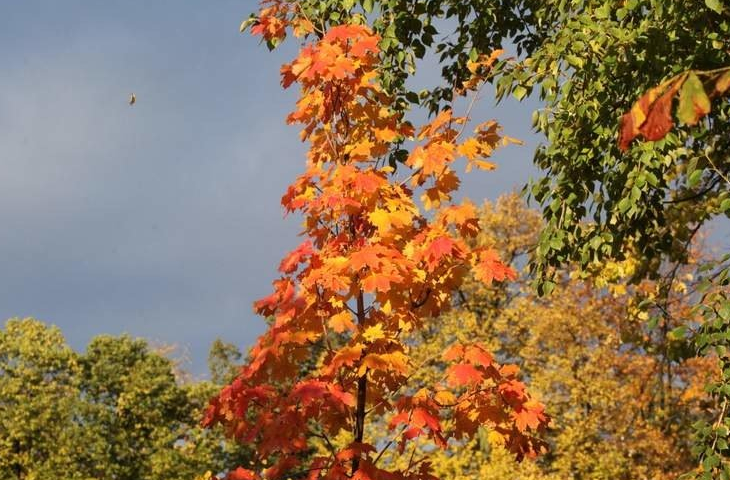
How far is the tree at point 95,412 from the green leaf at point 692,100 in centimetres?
2462

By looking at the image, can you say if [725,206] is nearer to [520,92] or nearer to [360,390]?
[520,92]

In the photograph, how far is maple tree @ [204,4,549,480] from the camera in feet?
19.5

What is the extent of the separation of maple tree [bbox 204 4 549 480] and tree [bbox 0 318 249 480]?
20.4m

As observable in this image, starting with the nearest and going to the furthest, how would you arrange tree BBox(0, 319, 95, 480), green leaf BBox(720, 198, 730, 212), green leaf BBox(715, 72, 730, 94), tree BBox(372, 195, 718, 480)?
green leaf BBox(715, 72, 730, 94), green leaf BBox(720, 198, 730, 212), tree BBox(372, 195, 718, 480), tree BBox(0, 319, 95, 480)

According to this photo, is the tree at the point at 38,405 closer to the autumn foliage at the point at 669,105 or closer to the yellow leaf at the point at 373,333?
the yellow leaf at the point at 373,333

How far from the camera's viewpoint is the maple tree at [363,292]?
19.5 ft

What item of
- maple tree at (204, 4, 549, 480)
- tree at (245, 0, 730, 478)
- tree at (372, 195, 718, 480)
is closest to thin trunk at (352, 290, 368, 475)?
maple tree at (204, 4, 549, 480)

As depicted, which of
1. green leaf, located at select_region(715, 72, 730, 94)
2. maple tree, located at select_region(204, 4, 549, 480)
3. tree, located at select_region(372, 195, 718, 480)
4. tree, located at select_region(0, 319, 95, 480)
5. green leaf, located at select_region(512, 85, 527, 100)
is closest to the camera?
green leaf, located at select_region(715, 72, 730, 94)

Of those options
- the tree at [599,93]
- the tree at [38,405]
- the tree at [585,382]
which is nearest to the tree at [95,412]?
the tree at [38,405]

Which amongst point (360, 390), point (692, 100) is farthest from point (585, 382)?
point (692, 100)

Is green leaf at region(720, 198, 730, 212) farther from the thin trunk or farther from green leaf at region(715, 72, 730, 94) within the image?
green leaf at region(715, 72, 730, 94)

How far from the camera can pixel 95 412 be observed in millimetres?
27766

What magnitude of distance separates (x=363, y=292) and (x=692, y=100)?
394 cm

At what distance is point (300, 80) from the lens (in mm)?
6570
